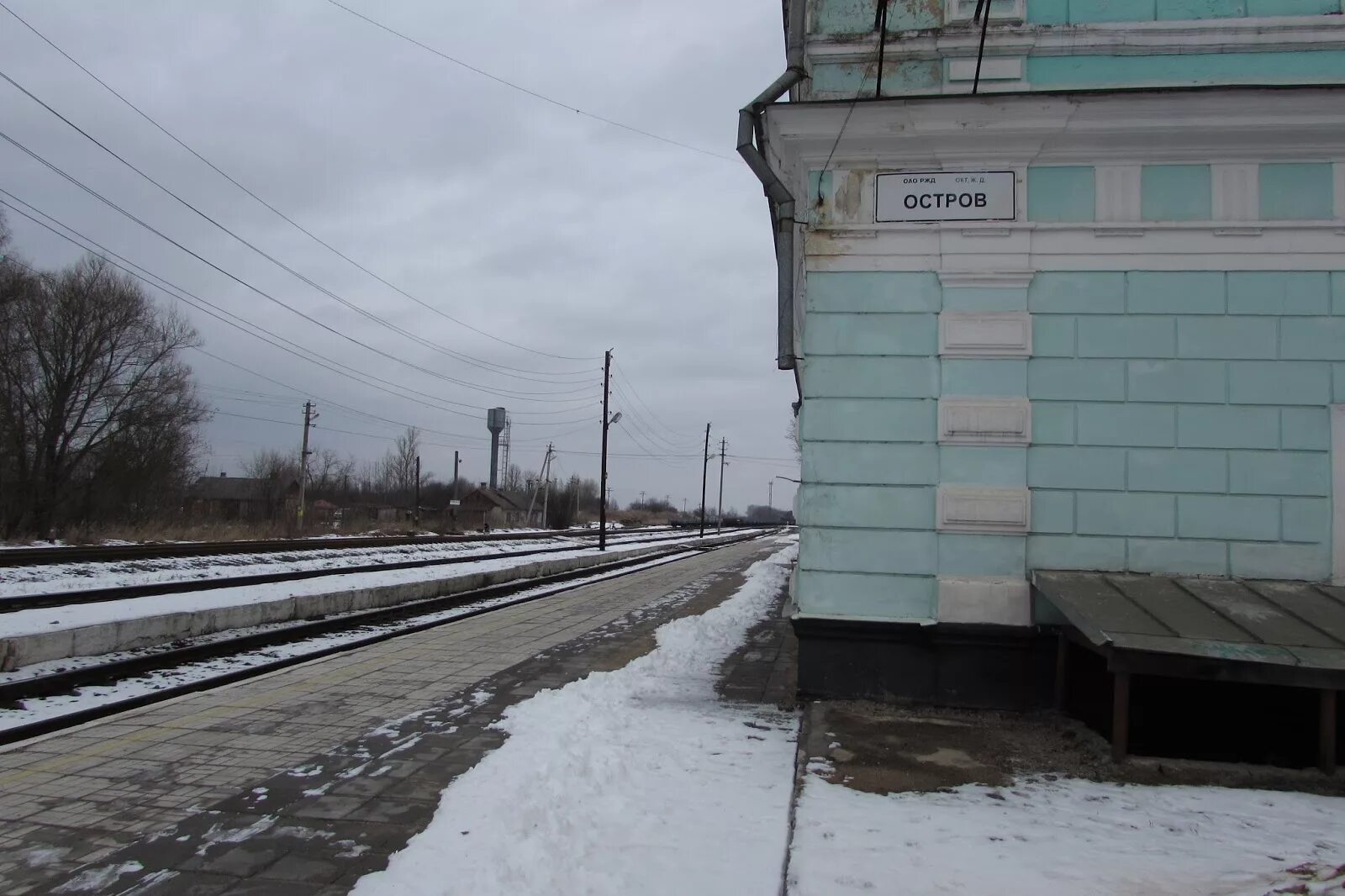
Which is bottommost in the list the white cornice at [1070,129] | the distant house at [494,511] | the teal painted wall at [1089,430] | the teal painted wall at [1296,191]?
the distant house at [494,511]

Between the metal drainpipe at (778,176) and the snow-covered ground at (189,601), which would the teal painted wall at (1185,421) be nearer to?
the metal drainpipe at (778,176)

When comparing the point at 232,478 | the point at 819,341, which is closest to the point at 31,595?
the point at 819,341

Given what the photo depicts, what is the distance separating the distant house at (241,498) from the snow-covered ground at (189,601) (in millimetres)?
27193

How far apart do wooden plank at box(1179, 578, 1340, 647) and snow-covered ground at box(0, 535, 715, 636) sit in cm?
1061

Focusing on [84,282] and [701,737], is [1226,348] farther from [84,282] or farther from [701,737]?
[84,282]

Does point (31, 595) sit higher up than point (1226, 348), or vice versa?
point (1226, 348)

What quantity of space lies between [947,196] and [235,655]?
9.29 meters

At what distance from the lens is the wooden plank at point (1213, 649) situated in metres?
4.61

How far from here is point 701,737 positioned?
5.70 m

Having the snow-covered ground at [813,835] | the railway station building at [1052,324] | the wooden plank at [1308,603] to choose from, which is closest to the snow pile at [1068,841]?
the snow-covered ground at [813,835]

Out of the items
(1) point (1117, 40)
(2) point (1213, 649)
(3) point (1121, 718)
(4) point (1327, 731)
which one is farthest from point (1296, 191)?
(3) point (1121, 718)

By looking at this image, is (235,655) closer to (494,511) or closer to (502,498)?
(494,511)

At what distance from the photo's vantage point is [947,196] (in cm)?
652

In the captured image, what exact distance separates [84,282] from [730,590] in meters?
35.4
